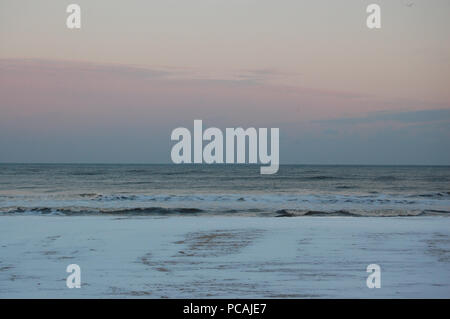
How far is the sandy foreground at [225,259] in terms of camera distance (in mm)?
6130

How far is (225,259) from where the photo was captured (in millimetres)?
7895

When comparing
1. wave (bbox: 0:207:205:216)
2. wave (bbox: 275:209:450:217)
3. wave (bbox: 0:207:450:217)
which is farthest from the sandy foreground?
wave (bbox: 275:209:450:217)

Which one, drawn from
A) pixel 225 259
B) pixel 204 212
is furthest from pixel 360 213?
pixel 225 259

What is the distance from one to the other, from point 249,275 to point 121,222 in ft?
22.1

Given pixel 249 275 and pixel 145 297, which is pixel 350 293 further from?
pixel 145 297

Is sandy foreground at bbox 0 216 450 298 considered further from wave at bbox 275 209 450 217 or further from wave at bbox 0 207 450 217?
wave at bbox 275 209 450 217

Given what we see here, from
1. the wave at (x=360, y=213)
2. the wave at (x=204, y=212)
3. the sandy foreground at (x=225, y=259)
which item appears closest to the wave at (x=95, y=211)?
the wave at (x=204, y=212)

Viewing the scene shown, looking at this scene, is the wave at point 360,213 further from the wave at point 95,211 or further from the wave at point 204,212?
the wave at point 95,211

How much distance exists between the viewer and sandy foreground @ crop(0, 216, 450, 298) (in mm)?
6130

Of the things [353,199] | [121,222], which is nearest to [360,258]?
[121,222]

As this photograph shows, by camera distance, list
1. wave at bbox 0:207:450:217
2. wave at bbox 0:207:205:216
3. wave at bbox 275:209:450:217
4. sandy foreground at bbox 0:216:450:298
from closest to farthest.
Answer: sandy foreground at bbox 0:216:450:298
wave at bbox 0:207:205:216
wave at bbox 0:207:450:217
wave at bbox 275:209:450:217

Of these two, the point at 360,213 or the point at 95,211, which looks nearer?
the point at 360,213

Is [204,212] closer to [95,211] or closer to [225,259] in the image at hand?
[95,211]

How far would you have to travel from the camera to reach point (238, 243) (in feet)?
30.7
